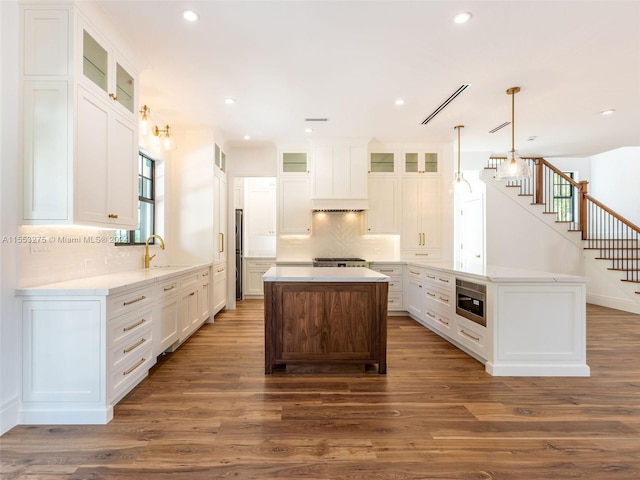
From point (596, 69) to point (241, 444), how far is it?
14.9ft

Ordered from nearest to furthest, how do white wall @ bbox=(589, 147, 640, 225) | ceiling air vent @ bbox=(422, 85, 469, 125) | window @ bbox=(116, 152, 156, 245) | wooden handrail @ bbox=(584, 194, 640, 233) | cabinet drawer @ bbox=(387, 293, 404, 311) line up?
ceiling air vent @ bbox=(422, 85, 469, 125) → window @ bbox=(116, 152, 156, 245) → cabinet drawer @ bbox=(387, 293, 404, 311) → wooden handrail @ bbox=(584, 194, 640, 233) → white wall @ bbox=(589, 147, 640, 225)

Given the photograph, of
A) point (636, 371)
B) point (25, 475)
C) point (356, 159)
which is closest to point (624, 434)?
point (636, 371)

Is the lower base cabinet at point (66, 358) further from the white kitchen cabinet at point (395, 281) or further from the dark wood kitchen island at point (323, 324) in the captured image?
the white kitchen cabinet at point (395, 281)

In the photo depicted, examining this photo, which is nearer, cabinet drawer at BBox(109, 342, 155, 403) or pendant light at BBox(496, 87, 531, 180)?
cabinet drawer at BBox(109, 342, 155, 403)

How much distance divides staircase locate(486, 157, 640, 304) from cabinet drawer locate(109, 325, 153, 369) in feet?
21.7

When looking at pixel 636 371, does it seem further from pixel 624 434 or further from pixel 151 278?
pixel 151 278

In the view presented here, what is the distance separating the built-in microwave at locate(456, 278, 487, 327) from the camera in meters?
A: 3.04

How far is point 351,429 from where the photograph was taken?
79.9 inches

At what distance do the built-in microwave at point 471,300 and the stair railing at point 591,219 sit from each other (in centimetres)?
416

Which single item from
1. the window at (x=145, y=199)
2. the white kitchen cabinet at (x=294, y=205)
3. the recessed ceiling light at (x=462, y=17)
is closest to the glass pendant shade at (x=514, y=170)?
the recessed ceiling light at (x=462, y=17)

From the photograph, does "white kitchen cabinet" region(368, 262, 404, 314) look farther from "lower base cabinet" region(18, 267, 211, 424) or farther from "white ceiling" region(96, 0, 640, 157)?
"lower base cabinet" region(18, 267, 211, 424)

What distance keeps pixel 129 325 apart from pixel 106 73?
1980 millimetres

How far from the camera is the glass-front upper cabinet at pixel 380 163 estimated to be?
5.57 m

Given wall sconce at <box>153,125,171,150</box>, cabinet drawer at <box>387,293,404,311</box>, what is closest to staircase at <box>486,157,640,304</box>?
cabinet drawer at <box>387,293,404,311</box>
